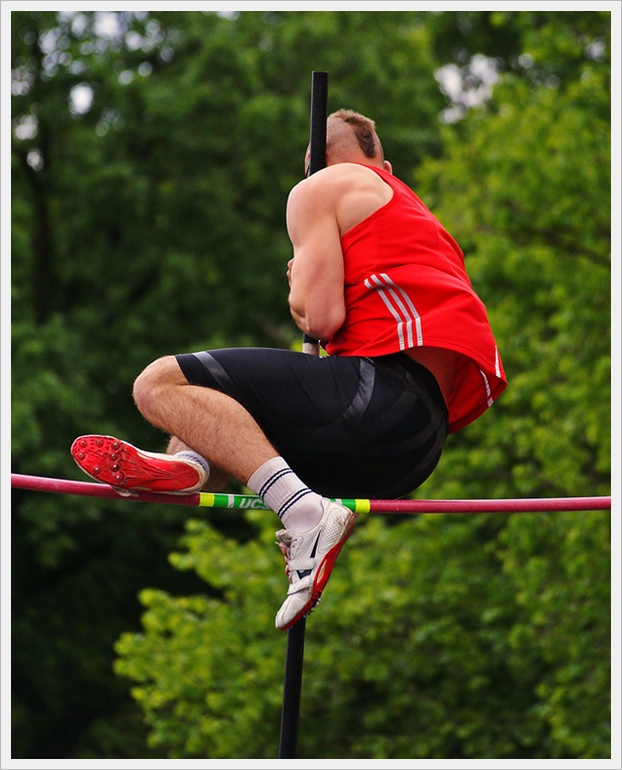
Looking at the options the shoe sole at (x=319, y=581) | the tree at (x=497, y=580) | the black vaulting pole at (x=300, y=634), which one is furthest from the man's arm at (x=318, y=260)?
the tree at (x=497, y=580)

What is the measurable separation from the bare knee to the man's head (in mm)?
910

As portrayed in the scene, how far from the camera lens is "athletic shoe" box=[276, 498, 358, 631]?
3371 millimetres

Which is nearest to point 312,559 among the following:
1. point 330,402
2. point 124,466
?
point 330,402

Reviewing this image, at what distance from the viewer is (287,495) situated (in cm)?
346

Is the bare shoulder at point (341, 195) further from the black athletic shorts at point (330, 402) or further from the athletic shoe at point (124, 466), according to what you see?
the athletic shoe at point (124, 466)

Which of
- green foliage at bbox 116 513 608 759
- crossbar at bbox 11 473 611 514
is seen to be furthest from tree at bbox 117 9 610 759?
crossbar at bbox 11 473 611 514

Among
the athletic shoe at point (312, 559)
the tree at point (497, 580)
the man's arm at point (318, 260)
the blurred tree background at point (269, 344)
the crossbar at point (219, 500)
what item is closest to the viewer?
the athletic shoe at point (312, 559)

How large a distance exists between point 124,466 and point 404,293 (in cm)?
96

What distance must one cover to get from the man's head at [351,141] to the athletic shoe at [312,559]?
117 cm

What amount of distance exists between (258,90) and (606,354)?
6.61 m

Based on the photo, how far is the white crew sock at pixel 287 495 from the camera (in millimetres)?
3432

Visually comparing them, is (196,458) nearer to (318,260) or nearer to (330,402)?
(330,402)

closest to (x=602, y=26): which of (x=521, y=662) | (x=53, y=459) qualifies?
(x=521, y=662)

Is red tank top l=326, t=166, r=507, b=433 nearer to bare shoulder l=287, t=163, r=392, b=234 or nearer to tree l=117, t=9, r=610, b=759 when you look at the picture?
bare shoulder l=287, t=163, r=392, b=234
